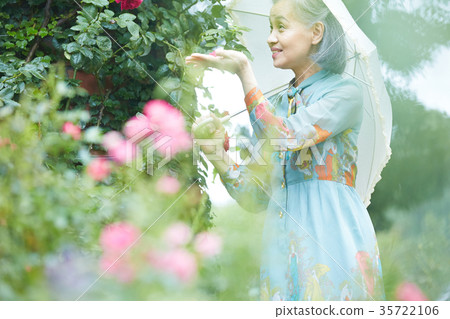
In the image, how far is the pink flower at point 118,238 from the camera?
0.29 metres

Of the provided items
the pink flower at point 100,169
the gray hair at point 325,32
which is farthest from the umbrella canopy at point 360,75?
the pink flower at point 100,169

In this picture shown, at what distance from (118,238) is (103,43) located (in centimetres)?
69

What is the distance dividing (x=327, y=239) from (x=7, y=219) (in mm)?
466

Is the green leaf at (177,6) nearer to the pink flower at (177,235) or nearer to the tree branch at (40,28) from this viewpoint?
the tree branch at (40,28)

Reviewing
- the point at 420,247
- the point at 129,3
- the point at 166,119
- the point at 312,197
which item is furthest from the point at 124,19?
the point at 420,247

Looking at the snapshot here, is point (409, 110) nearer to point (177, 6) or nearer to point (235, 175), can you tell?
point (235, 175)

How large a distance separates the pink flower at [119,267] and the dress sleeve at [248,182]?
1.18 ft

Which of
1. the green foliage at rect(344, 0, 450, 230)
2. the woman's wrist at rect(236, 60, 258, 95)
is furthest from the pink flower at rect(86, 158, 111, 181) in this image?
the green foliage at rect(344, 0, 450, 230)

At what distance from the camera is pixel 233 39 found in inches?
33.9

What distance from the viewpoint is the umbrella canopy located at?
0.74 meters

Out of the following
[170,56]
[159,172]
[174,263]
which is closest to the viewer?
[174,263]

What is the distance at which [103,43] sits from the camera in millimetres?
910
